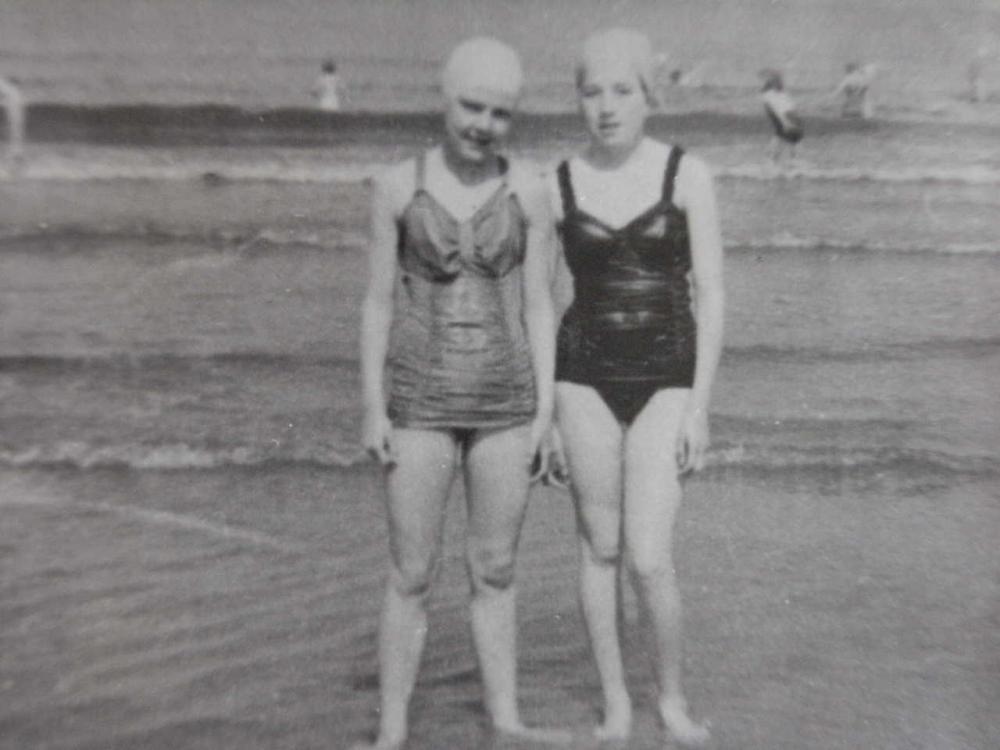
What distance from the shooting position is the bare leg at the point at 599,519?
207 centimetres

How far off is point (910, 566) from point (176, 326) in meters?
2.61

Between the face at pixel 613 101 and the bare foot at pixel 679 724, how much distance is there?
95 centimetres

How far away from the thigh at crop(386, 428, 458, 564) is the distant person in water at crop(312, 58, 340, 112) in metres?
2.39

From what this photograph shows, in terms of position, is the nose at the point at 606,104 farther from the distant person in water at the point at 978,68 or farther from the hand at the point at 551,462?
the distant person in water at the point at 978,68

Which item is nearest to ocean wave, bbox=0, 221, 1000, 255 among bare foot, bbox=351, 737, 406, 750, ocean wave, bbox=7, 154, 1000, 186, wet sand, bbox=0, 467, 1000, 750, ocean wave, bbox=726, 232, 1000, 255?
ocean wave, bbox=726, 232, 1000, 255

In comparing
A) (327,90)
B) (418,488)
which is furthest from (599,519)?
(327,90)

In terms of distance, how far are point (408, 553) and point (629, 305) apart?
1.78 feet

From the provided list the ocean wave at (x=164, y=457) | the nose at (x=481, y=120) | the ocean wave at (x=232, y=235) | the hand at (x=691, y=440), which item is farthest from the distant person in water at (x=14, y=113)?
the hand at (x=691, y=440)

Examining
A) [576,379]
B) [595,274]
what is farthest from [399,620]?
[595,274]

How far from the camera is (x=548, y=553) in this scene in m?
2.90

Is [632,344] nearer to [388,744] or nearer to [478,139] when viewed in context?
[478,139]

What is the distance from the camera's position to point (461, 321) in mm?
1980

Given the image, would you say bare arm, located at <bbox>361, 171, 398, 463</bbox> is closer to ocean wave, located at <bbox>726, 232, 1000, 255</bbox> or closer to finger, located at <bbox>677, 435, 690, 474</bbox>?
finger, located at <bbox>677, 435, 690, 474</bbox>

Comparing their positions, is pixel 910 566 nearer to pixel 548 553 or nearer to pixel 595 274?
pixel 548 553
